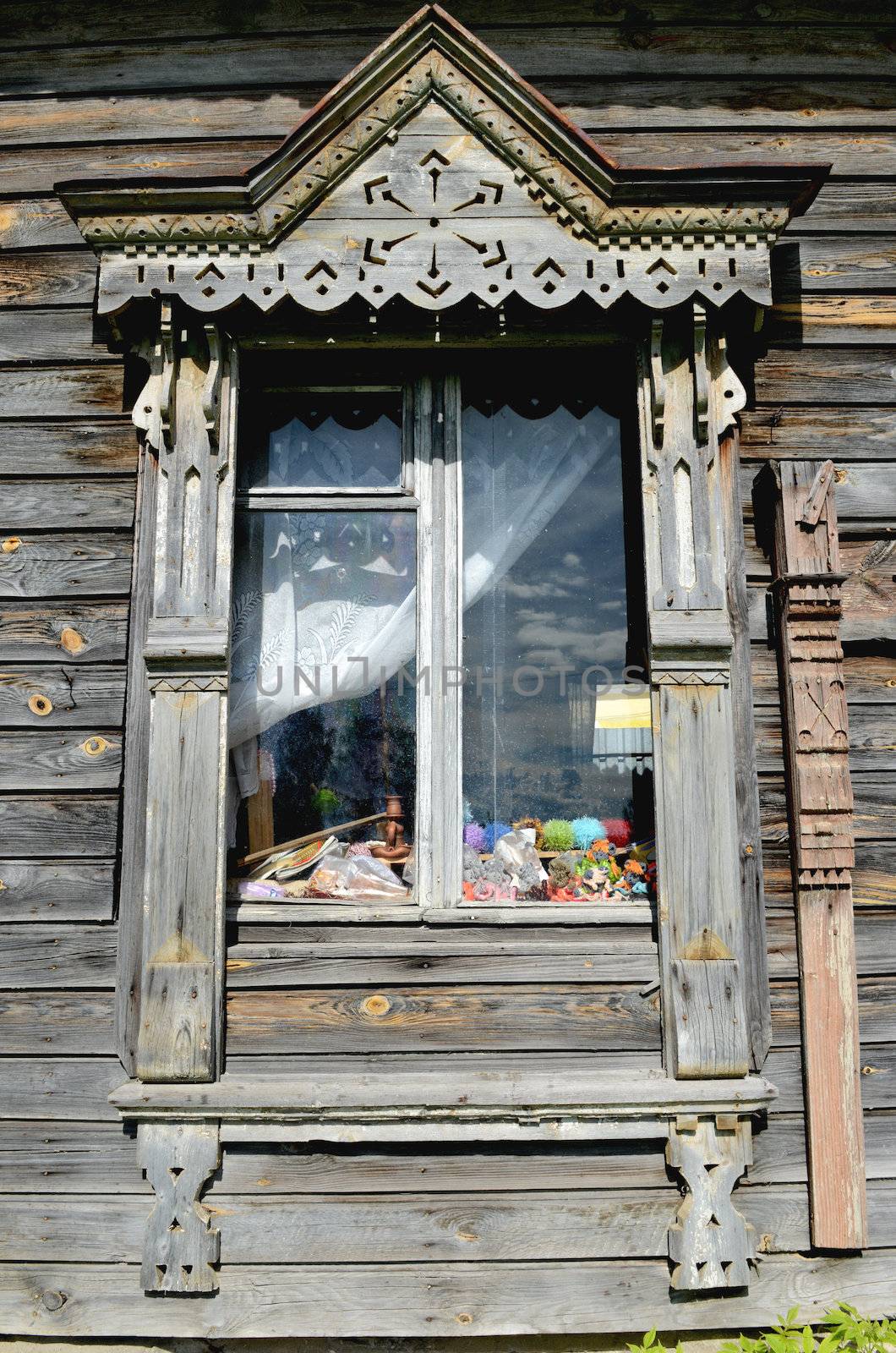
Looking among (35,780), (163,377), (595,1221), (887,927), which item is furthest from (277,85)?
(595,1221)

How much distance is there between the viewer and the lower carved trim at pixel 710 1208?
8.44 ft

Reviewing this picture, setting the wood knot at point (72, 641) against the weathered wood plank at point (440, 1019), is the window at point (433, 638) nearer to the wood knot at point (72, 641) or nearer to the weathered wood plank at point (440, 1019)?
the weathered wood plank at point (440, 1019)

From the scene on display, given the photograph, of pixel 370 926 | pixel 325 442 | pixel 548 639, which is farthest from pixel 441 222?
pixel 370 926

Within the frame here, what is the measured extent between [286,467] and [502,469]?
70cm

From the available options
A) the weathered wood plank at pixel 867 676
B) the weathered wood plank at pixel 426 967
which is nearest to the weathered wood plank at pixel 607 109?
the weathered wood plank at pixel 867 676

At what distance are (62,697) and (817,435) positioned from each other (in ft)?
8.43

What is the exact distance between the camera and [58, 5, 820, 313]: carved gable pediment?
8.98 feet

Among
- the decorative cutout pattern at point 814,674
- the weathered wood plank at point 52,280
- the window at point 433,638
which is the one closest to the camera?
the decorative cutout pattern at point 814,674

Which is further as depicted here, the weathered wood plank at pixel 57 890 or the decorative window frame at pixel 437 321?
the weathered wood plank at pixel 57 890

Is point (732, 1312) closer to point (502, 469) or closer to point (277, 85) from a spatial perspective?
point (502, 469)

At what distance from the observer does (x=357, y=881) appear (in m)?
2.86

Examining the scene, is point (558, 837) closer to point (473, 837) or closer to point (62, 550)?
point (473, 837)

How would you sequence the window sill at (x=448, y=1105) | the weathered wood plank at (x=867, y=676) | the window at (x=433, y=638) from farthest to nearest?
the weathered wood plank at (x=867, y=676), the window at (x=433, y=638), the window sill at (x=448, y=1105)

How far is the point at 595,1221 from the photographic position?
2633mm
